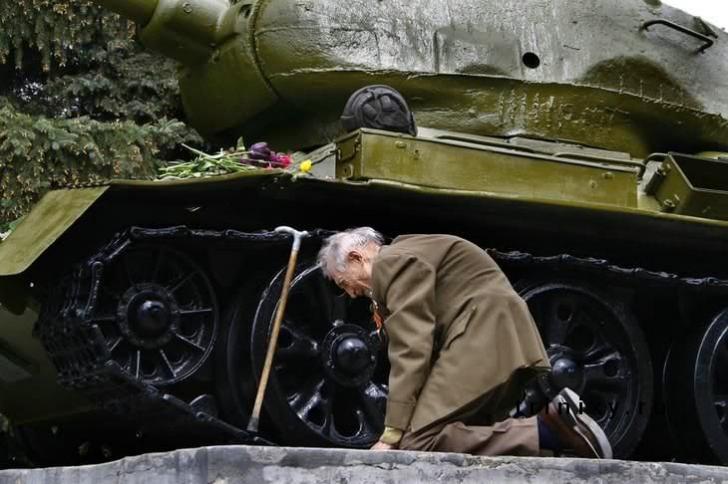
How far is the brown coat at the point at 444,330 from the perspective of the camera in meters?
4.97

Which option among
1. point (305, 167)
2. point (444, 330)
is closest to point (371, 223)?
point (305, 167)

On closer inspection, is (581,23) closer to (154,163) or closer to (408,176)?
(408,176)

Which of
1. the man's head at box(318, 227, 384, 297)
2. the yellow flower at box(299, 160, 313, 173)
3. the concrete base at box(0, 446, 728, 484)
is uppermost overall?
the yellow flower at box(299, 160, 313, 173)

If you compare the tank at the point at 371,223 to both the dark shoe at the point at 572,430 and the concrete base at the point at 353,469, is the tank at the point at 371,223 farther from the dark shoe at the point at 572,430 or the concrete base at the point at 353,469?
the concrete base at the point at 353,469

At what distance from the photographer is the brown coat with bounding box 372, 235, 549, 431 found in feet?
16.3

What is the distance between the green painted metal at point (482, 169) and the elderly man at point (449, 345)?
162 centimetres

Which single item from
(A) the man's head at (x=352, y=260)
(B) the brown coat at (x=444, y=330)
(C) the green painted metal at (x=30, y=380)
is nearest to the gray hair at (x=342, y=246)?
(A) the man's head at (x=352, y=260)

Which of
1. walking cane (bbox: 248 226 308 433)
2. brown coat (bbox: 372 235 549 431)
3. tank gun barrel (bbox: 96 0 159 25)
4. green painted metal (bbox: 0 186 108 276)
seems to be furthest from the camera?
tank gun barrel (bbox: 96 0 159 25)

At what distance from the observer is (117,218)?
268 inches

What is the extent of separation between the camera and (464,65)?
796cm

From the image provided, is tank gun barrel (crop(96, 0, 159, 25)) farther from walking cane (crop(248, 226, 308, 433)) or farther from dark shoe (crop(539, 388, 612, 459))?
dark shoe (crop(539, 388, 612, 459))

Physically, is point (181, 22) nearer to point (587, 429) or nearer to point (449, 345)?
point (449, 345)

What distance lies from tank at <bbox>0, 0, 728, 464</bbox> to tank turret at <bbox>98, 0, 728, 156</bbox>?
14mm

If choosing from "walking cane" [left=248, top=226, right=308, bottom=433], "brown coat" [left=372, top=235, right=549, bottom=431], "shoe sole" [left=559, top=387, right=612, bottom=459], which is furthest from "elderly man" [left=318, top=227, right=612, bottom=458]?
"walking cane" [left=248, top=226, right=308, bottom=433]
